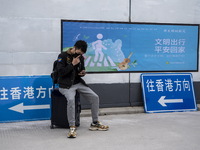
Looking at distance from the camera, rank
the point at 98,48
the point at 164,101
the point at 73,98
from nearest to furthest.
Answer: the point at 73,98
the point at 98,48
the point at 164,101

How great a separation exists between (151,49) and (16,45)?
10.7 ft

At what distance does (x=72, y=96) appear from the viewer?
19.2ft

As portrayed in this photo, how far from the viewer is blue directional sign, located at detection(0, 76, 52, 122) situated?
664cm

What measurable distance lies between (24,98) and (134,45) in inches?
118

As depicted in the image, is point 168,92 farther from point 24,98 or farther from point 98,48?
point 24,98

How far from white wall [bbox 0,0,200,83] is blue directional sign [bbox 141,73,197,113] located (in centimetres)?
41

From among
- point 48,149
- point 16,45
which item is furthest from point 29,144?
point 16,45

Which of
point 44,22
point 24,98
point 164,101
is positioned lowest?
point 164,101

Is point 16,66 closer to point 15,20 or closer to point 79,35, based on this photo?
point 15,20

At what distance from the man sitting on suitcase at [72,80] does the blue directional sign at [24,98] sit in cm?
99

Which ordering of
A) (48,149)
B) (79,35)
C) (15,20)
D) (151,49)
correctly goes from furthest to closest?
(151,49), (79,35), (15,20), (48,149)

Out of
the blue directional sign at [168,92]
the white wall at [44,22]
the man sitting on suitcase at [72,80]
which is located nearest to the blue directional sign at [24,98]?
the white wall at [44,22]

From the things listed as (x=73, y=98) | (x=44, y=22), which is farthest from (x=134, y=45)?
(x=73, y=98)

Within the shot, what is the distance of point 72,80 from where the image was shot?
5.91m
